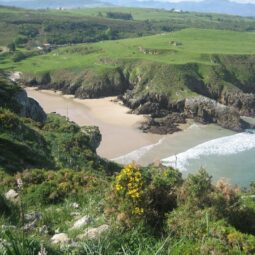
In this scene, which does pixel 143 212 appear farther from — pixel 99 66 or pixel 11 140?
pixel 99 66

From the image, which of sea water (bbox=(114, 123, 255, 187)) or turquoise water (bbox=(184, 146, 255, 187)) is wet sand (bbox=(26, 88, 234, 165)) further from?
turquoise water (bbox=(184, 146, 255, 187))

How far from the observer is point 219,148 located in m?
50.8

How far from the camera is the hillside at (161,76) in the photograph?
216 ft

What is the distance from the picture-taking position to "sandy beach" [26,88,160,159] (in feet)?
165

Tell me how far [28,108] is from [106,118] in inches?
1169

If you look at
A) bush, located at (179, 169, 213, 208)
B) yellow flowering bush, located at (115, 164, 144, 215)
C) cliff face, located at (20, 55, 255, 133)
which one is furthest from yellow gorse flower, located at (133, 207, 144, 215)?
cliff face, located at (20, 55, 255, 133)

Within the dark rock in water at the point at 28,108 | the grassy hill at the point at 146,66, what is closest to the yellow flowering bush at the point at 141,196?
the dark rock in water at the point at 28,108

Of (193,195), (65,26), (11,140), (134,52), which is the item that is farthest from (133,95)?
(65,26)

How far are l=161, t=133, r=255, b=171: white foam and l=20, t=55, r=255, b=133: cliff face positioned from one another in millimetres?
4438

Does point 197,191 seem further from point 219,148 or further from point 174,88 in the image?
point 174,88

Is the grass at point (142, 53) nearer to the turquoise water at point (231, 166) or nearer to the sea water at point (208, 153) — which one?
the sea water at point (208, 153)

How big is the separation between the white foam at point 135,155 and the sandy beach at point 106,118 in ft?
2.40

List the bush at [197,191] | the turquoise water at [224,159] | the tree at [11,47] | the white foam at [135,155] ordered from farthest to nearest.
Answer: the tree at [11,47] → the white foam at [135,155] → the turquoise water at [224,159] → the bush at [197,191]

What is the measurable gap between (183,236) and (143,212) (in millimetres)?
1068
